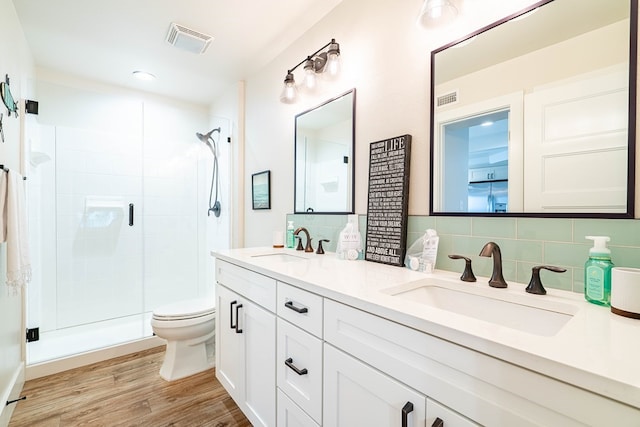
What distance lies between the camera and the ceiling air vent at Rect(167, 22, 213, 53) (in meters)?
1.97

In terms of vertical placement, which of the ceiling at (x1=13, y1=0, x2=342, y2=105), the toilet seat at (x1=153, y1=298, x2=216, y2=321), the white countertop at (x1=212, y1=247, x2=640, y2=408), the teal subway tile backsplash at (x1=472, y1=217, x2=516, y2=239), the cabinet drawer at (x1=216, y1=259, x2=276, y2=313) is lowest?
the toilet seat at (x1=153, y1=298, x2=216, y2=321)

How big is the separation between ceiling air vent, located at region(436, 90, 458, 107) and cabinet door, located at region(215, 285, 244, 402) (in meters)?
1.34

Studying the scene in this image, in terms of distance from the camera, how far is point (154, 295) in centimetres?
308

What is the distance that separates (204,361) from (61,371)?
102cm

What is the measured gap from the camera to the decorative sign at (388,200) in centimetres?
133

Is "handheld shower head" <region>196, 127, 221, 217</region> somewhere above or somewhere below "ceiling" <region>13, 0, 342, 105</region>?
below

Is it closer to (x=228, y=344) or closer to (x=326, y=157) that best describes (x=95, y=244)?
(x=228, y=344)

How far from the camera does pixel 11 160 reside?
1.76m

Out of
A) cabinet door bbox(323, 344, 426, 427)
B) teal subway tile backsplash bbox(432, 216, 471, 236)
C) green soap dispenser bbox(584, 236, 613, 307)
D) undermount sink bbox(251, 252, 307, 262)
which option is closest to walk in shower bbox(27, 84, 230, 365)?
undermount sink bbox(251, 252, 307, 262)

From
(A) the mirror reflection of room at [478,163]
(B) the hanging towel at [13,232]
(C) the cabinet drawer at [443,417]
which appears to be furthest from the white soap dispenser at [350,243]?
(B) the hanging towel at [13,232]

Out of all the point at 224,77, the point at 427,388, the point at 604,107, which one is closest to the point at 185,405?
the point at 427,388

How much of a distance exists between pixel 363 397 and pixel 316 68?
1705 mm

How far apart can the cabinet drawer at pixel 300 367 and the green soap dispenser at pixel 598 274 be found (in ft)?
2.60

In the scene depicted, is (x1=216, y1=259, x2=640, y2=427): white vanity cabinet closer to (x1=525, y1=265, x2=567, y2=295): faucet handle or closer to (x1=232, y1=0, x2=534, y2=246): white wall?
(x1=525, y1=265, x2=567, y2=295): faucet handle
